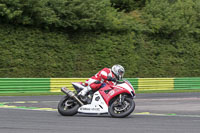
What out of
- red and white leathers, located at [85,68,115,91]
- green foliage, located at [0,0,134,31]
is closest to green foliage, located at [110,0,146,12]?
green foliage, located at [0,0,134,31]

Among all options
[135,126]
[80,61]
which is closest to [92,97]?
[135,126]

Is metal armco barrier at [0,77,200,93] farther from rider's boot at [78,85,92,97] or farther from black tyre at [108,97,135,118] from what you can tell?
black tyre at [108,97,135,118]

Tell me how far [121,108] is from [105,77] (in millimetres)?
934

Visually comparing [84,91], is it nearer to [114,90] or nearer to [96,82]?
[96,82]

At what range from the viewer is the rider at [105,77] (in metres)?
11.0

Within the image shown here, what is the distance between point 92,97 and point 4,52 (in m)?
11.7

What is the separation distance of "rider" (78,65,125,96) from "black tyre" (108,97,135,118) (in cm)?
63

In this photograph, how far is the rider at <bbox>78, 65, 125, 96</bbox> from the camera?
11.0 m

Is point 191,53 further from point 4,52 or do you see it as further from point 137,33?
point 4,52

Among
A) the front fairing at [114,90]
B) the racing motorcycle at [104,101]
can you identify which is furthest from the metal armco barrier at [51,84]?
the front fairing at [114,90]

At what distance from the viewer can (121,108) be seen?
431 inches

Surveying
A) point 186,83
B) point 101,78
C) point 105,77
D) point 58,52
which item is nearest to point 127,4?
point 186,83

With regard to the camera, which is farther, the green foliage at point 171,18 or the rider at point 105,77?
the green foliage at point 171,18

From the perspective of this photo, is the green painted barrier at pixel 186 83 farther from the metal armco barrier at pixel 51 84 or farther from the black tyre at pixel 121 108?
the black tyre at pixel 121 108
